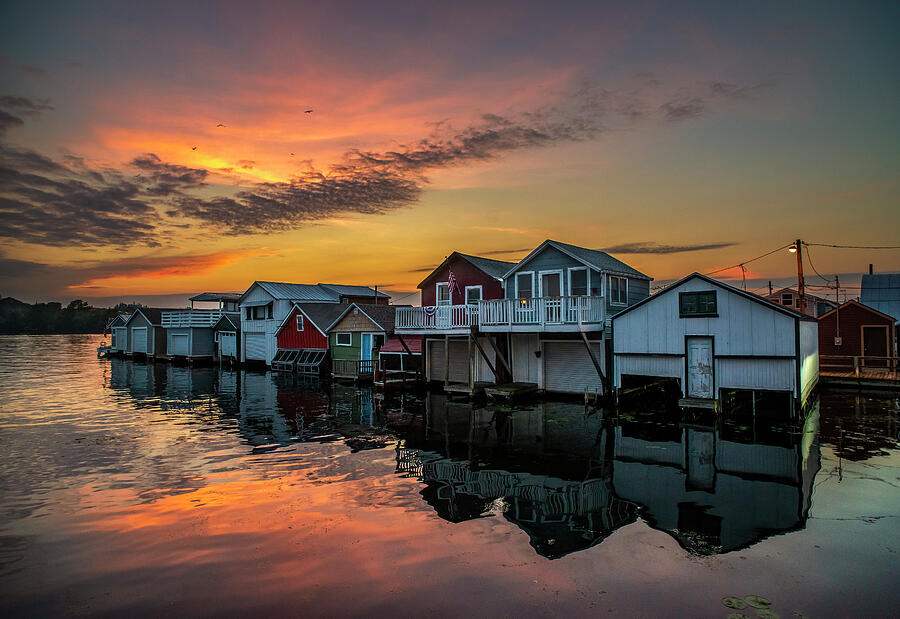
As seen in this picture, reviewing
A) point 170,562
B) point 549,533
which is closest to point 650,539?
point 549,533

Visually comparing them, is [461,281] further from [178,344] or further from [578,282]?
[178,344]

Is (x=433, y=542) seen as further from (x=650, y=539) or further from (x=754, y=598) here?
(x=754, y=598)

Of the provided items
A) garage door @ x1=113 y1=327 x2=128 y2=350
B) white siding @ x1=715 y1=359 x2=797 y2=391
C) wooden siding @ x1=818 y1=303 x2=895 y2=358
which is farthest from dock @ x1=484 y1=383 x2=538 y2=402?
garage door @ x1=113 y1=327 x2=128 y2=350

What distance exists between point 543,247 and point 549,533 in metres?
20.5

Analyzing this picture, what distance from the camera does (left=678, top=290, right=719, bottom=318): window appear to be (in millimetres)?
22516

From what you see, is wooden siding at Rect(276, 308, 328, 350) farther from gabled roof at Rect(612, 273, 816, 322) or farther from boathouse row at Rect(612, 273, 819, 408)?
gabled roof at Rect(612, 273, 816, 322)

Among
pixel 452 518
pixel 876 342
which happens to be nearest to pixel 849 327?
pixel 876 342

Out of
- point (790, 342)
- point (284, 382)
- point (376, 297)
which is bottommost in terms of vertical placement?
point (284, 382)

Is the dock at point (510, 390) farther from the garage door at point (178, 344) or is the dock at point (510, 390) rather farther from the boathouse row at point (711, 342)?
the garage door at point (178, 344)

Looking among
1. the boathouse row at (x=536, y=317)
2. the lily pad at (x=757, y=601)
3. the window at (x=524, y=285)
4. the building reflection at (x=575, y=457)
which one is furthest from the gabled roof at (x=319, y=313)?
the lily pad at (x=757, y=601)

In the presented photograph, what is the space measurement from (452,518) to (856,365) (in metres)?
32.3

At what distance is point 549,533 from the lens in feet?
33.1

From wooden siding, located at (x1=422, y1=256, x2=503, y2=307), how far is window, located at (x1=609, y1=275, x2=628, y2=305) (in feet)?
21.7

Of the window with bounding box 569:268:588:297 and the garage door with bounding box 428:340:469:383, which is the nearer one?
the window with bounding box 569:268:588:297
